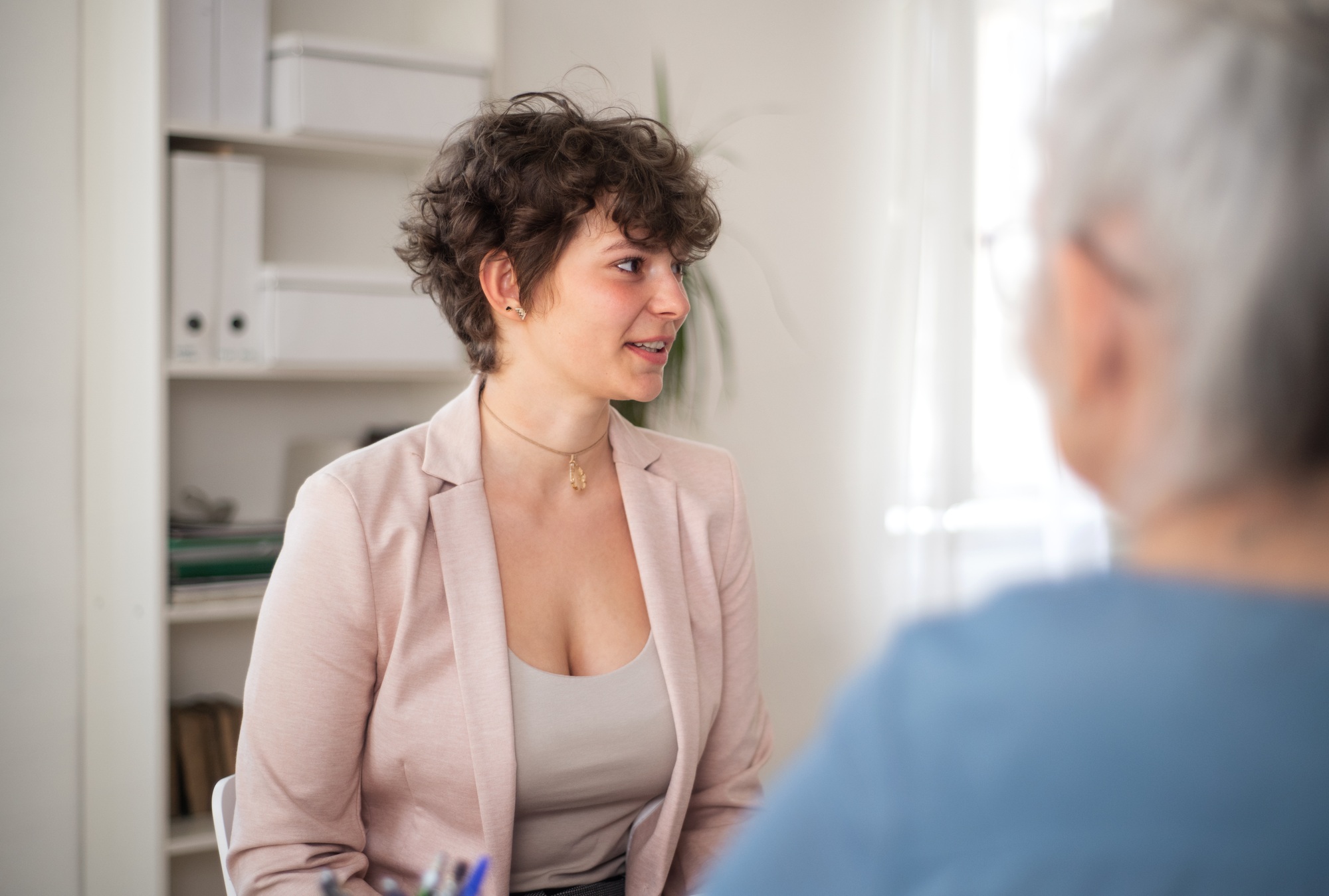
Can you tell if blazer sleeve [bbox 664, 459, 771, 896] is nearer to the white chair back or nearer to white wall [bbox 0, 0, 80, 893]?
the white chair back

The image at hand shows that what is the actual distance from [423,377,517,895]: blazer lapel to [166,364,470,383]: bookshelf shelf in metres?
0.91

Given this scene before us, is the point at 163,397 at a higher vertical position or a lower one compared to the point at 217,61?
lower

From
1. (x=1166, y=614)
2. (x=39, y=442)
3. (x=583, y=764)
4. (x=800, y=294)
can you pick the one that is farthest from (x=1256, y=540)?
(x=800, y=294)

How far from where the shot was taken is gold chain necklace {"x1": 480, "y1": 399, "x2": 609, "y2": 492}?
1.66 meters

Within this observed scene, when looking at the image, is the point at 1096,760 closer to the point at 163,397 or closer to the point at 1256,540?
the point at 1256,540

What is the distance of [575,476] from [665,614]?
26 centimetres

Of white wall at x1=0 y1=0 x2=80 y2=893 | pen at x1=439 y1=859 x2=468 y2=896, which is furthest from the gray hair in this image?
Answer: white wall at x1=0 y1=0 x2=80 y2=893

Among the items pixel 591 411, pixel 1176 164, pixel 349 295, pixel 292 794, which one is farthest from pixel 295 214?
pixel 1176 164

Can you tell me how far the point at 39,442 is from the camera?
251 centimetres

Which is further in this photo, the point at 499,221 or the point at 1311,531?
the point at 499,221

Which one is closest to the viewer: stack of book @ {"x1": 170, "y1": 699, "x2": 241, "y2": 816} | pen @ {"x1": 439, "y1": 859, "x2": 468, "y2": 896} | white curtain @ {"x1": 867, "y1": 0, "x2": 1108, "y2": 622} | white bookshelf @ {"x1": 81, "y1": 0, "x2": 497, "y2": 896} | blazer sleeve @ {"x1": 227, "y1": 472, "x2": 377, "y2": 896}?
pen @ {"x1": 439, "y1": 859, "x2": 468, "y2": 896}

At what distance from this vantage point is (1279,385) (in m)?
0.53

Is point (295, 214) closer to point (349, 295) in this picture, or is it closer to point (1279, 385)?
point (349, 295)

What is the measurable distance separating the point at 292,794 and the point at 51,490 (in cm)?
154
